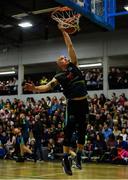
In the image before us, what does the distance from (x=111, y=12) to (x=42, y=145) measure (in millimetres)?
11523

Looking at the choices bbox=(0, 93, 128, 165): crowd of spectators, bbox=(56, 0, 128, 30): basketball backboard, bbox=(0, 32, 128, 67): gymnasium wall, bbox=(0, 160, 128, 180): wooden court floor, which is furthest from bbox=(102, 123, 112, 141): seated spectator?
bbox=(56, 0, 128, 30): basketball backboard

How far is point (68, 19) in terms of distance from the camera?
10.2 meters

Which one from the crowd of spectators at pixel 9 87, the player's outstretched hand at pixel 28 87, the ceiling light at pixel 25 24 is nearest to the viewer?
the player's outstretched hand at pixel 28 87

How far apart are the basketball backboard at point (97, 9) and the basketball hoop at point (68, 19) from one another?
0.19 meters

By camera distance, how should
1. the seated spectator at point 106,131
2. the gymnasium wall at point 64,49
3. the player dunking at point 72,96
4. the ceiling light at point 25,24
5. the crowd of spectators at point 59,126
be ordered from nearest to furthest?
the player dunking at point 72,96 → the crowd of spectators at point 59,126 → the seated spectator at point 106,131 → the ceiling light at point 25,24 → the gymnasium wall at point 64,49

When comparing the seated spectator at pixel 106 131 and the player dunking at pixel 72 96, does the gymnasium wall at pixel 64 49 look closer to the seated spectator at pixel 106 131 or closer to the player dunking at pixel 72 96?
the seated spectator at pixel 106 131

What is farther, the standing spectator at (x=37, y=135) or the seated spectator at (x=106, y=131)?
the standing spectator at (x=37, y=135)

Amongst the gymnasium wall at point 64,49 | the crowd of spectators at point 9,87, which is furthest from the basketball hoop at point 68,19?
the crowd of spectators at point 9,87

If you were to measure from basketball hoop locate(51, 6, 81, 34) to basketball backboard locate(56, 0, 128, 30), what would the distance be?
191mm

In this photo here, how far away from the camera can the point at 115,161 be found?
64.2ft

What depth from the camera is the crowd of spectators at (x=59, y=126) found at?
20.1m

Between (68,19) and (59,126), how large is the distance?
12.6 metres

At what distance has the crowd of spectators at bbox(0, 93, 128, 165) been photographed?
20.1 meters

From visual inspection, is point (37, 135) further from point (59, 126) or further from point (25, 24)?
point (25, 24)
